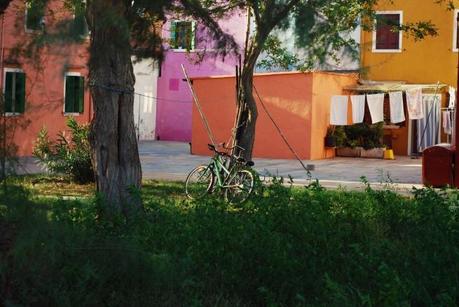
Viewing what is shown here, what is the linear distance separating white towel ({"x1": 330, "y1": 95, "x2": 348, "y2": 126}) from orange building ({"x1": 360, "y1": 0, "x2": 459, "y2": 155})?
7.85 ft

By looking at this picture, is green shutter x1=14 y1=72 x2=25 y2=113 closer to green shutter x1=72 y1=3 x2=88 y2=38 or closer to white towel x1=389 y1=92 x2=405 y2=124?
green shutter x1=72 y1=3 x2=88 y2=38

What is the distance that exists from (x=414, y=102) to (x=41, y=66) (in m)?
23.2

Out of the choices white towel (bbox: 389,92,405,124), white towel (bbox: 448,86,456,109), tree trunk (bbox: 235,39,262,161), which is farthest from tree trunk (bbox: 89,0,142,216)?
white towel (bbox: 448,86,456,109)

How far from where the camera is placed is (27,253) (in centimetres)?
420

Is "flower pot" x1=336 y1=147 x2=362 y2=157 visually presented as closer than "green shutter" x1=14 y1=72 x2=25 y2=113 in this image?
No

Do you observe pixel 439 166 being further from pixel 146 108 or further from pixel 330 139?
pixel 146 108

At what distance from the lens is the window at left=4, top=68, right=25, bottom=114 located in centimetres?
418

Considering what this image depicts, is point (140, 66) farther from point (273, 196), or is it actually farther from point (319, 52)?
point (273, 196)

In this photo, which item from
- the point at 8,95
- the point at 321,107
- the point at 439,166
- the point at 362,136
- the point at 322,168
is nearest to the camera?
the point at 8,95

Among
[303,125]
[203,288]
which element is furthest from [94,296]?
[303,125]

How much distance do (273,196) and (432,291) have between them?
2115mm

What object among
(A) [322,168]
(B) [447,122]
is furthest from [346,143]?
(A) [322,168]

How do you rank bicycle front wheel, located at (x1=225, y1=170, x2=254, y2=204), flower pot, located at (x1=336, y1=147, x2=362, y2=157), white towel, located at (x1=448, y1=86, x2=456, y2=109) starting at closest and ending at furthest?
1. bicycle front wheel, located at (x1=225, y1=170, x2=254, y2=204)
2. flower pot, located at (x1=336, y1=147, x2=362, y2=157)
3. white towel, located at (x1=448, y1=86, x2=456, y2=109)

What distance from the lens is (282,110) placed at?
2522 cm
